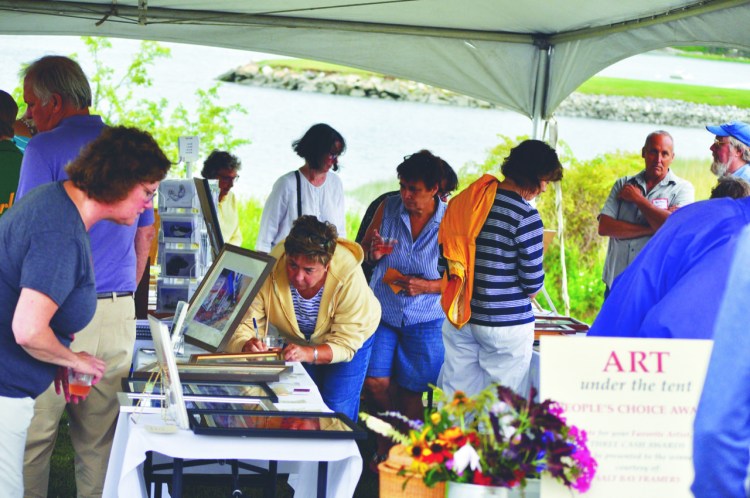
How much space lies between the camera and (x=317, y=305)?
3613 mm

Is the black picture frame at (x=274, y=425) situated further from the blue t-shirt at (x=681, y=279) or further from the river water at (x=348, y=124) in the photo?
the river water at (x=348, y=124)

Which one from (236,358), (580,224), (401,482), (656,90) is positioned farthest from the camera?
(656,90)

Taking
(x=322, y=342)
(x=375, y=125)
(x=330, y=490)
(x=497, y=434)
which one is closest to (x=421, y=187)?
(x=322, y=342)

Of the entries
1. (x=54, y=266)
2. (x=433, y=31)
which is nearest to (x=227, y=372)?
(x=54, y=266)

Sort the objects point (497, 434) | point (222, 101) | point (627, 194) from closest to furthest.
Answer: point (497, 434) → point (627, 194) → point (222, 101)

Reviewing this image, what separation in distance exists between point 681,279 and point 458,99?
64.9 ft

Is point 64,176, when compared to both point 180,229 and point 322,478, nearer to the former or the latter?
point 180,229

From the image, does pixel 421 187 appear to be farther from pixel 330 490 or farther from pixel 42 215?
pixel 42 215

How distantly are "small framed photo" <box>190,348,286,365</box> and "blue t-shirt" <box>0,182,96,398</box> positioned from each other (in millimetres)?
875

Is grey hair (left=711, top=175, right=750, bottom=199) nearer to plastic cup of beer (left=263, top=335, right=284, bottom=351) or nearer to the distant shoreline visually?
plastic cup of beer (left=263, top=335, right=284, bottom=351)

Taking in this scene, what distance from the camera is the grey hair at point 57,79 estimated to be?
3.12m

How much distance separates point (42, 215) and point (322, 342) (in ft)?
4.93

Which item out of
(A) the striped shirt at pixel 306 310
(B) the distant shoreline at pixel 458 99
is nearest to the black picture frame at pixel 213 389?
(A) the striped shirt at pixel 306 310

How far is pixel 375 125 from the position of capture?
1850 cm
